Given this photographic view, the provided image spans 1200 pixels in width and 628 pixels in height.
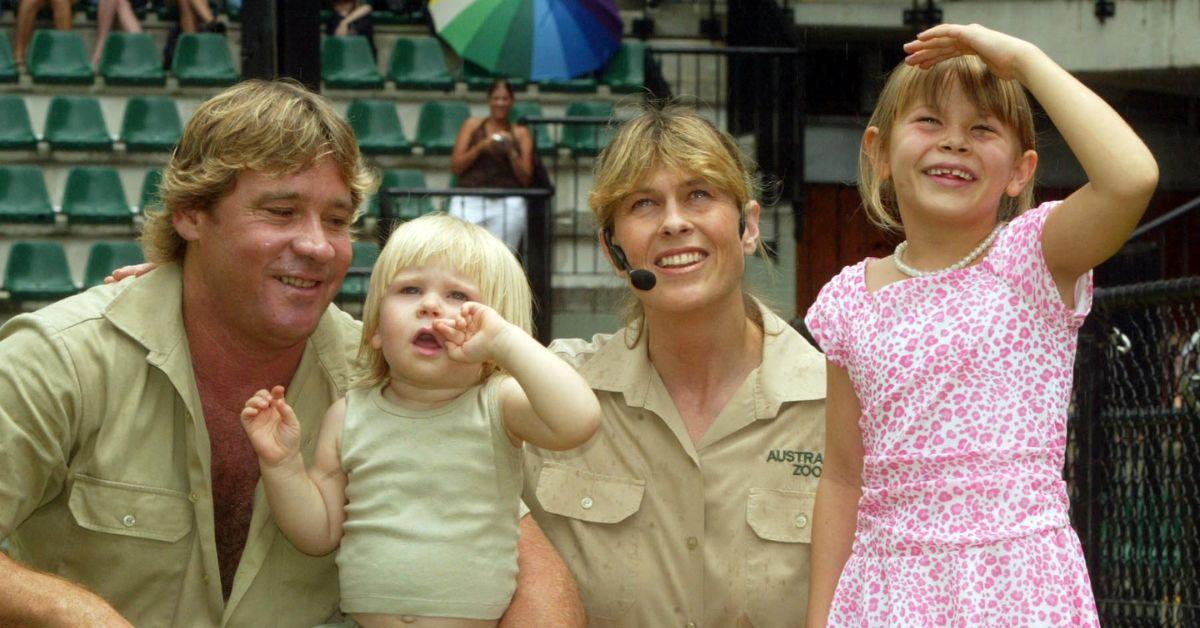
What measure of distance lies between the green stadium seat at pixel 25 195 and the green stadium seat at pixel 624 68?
4031 millimetres

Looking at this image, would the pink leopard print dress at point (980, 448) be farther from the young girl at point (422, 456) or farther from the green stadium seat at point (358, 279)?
the green stadium seat at point (358, 279)

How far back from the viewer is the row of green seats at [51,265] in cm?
1019

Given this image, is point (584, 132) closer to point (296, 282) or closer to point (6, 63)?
point (6, 63)

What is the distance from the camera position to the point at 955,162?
2621 millimetres

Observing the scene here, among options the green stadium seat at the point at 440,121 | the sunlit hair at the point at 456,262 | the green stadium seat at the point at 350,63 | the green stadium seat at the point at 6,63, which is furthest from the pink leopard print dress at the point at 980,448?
the green stadium seat at the point at 6,63

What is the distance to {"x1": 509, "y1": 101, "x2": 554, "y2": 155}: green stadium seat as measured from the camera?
35.9 ft

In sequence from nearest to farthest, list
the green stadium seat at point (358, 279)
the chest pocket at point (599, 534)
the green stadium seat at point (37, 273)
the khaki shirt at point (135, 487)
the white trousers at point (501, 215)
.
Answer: the khaki shirt at point (135, 487) < the chest pocket at point (599, 534) < the white trousers at point (501, 215) < the green stadium seat at point (358, 279) < the green stadium seat at point (37, 273)

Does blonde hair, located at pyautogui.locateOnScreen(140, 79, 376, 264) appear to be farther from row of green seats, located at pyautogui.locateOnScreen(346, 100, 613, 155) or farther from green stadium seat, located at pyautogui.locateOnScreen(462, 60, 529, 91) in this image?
green stadium seat, located at pyautogui.locateOnScreen(462, 60, 529, 91)

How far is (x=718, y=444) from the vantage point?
3361 millimetres

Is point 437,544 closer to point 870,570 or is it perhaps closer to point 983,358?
point 870,570

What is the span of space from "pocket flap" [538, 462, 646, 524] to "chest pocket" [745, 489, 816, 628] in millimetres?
250

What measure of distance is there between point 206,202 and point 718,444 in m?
1.14

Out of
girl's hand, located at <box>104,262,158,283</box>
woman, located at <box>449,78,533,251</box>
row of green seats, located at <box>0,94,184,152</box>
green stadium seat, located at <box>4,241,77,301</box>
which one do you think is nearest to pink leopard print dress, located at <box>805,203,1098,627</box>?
girl's hand, located at <box>104,262,158,283</box>

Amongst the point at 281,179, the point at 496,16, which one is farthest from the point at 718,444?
the point at 496,16
